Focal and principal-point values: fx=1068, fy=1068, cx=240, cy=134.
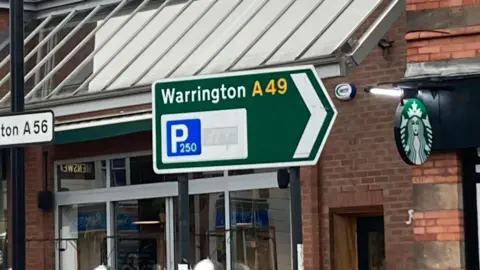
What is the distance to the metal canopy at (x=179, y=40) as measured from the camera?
12031mm

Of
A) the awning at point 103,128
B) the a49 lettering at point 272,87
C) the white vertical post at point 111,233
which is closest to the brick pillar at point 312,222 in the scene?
the awning at point 103,128

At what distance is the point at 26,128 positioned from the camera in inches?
336

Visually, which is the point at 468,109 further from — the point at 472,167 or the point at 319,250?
the point at 319,250

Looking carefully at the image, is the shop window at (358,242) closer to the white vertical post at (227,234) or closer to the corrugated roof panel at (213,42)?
the white vertical post at (227,234)

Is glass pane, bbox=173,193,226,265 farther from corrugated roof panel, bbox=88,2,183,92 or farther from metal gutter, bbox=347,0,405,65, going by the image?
metal gutter, bbox=347,0,405,65

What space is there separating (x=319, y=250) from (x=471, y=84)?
3.57 m

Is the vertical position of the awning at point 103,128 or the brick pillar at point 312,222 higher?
the awning at point 103,128

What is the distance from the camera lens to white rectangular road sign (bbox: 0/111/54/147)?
8422 millimetres

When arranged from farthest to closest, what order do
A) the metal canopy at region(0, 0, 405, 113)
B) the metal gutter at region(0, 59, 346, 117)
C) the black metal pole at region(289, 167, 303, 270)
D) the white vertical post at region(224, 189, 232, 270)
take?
1. the white vertical post at region(224, 189, 232, 270)
2. the metal gutter at region(0, 59, 346, 117)
3. the metal canopy at region(0, 0, 405, 113)
4. the black metal pole at region(289, 167, 303, 270)

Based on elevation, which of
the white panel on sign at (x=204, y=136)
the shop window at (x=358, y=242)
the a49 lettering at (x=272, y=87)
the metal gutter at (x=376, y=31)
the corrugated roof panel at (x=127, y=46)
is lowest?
the shop window at (x=358, y=242)

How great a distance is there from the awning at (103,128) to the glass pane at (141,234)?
1926 mm

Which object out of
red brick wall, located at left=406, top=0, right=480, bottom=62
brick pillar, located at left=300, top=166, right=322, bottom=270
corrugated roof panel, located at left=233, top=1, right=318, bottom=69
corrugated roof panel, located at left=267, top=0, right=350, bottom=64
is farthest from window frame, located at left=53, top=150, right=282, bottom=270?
red brick wall, located at left=406, top=0, right=480, bottom=62

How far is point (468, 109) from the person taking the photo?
32.8 feet

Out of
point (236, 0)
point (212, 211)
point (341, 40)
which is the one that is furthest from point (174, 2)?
point (341, 40)
